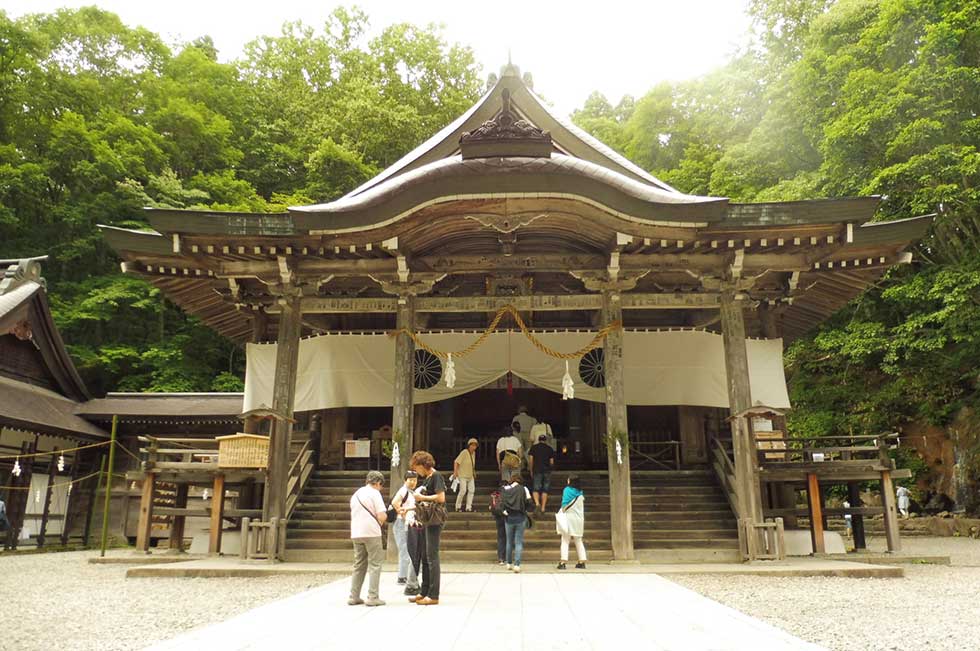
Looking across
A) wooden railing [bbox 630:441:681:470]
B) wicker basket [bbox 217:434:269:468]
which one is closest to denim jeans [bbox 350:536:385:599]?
wicker basket [bbox 217:434:269:468]

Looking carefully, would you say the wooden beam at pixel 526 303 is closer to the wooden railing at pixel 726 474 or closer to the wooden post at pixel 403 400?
the wooden post at pixel 403 400

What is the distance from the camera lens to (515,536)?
887cm

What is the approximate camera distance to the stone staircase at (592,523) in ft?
33.3

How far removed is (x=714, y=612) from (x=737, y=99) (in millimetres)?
24364

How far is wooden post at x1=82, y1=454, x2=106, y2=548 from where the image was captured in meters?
16.9

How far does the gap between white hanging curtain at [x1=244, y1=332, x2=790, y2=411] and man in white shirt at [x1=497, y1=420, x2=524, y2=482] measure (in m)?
1.39

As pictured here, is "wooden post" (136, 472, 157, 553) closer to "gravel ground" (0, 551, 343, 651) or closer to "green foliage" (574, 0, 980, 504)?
"gravel ground" (0, 551, 343, 651)

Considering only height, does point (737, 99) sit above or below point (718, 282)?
above

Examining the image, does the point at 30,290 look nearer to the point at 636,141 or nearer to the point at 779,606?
the point at 779,606

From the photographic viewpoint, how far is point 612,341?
1069cm

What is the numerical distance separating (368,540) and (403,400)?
15.2 ft

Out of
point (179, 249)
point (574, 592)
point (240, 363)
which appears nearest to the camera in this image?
point (574, 592)

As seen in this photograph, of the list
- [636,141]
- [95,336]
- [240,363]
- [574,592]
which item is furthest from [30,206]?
[574,592]

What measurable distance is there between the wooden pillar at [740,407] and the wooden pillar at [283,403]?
695 cm
